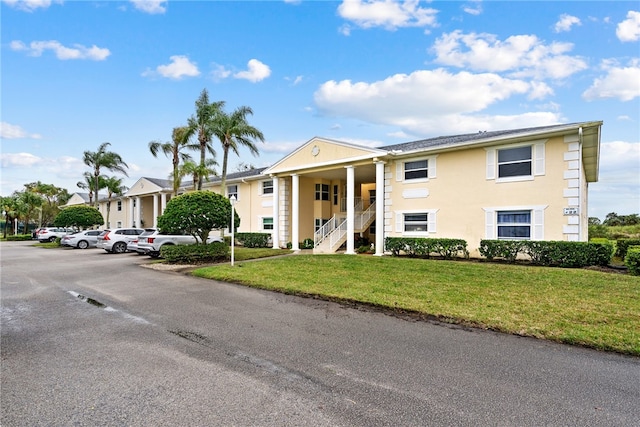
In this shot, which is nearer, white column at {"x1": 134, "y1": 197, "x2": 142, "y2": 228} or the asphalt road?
the asphalt road

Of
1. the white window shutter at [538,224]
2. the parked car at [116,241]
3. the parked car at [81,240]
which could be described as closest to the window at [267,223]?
the parked car at [116,241]

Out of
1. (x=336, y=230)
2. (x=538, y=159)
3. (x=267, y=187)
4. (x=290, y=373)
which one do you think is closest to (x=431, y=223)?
(x=538, y=159)

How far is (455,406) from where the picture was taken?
3.31 m

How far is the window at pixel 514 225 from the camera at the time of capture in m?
13.7

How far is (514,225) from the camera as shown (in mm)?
13953

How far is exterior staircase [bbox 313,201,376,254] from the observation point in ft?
63.0

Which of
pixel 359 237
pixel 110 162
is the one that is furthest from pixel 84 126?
pixel 110 162

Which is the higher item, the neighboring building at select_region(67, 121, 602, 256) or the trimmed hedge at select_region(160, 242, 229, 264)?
the neighboring building at select_region(67, 121, 602, 256)

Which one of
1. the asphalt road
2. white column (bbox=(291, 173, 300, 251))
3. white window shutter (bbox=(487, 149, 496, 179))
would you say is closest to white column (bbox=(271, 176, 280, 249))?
white column (bbox=(291, 173, 300, 251))

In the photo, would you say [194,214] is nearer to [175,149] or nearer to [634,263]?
[175,149]

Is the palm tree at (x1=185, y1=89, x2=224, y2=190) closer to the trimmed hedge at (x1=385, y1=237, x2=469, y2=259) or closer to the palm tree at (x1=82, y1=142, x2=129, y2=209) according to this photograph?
the trimmed hedge at (x1=385, y1=237, x2=469, y2=259)

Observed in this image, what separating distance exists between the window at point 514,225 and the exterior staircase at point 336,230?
756 centimetres

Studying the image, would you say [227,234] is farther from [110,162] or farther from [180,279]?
[110,162]

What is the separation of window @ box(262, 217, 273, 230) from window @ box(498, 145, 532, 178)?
14.9 m
